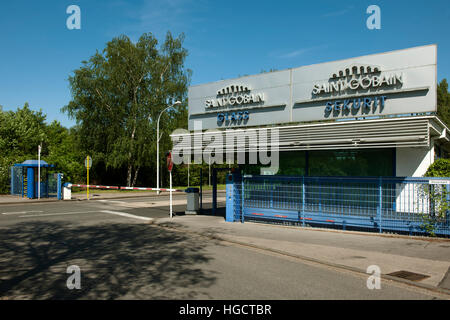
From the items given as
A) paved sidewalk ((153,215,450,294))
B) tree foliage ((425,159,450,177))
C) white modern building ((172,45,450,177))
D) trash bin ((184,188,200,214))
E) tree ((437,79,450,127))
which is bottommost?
paved sidewalk ((153,215,450,294))

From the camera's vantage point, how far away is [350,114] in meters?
11.9

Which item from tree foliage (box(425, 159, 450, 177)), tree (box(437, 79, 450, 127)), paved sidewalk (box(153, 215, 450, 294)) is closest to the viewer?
paved sidewalk (box(153, 215, 450, 294))

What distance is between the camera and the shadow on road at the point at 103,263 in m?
5.39

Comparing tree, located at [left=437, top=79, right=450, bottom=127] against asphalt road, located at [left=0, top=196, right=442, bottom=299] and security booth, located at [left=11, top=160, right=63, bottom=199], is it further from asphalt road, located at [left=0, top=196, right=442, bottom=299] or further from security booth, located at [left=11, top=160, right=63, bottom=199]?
asphalt road, located at [left=0, top=196, right=442, bottom=299]

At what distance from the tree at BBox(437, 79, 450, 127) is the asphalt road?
41.0 metres

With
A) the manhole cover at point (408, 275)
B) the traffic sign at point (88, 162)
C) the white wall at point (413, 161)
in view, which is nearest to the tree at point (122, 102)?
the traffic sign at point (88, 162)

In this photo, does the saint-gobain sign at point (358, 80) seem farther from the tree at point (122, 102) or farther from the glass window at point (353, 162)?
the tree at point (122, 102)

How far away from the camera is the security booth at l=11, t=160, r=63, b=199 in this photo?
74.4ft

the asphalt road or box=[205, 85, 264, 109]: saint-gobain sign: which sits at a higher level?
box=[205, 85, 264, 109]: saint-gobain sign

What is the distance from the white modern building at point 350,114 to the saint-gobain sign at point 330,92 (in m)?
0.03

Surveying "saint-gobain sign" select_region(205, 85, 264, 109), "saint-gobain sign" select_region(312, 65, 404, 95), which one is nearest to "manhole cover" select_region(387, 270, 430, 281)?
"saint-gobain sign" select_region(312, 65, 404, 95)

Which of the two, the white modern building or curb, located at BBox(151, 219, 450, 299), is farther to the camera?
the white modern building

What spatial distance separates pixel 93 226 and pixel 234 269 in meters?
7.10

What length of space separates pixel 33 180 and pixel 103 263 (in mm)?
18376
